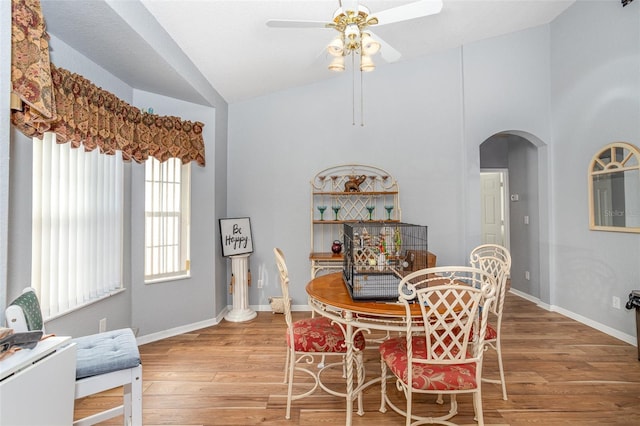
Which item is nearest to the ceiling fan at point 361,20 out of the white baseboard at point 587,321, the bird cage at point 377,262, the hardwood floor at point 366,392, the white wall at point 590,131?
the bird cage at point 377,262

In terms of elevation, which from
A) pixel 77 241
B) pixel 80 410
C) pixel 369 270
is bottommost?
pixel 80 410

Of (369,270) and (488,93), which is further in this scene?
(488,93)

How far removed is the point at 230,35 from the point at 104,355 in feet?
8.77

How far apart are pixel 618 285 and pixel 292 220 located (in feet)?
12.0

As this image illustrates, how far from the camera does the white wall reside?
10.4ft

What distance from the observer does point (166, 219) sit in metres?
3.49

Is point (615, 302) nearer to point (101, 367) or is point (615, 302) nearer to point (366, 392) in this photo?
point (366, 392)

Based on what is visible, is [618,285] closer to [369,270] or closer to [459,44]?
[369,270]

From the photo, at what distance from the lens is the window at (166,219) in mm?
3361

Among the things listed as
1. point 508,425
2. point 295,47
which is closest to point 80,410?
point 508,425

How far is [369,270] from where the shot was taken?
2180 mm

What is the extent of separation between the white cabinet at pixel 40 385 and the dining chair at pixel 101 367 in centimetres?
15

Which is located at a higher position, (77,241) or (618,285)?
(77,241)

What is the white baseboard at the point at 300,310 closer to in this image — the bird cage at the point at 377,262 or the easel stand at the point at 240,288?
the easel stand at the point at 240,288
